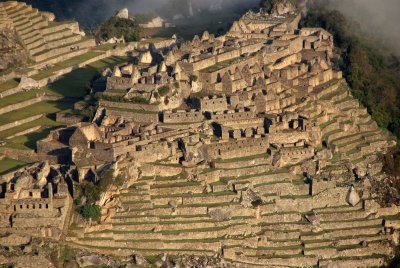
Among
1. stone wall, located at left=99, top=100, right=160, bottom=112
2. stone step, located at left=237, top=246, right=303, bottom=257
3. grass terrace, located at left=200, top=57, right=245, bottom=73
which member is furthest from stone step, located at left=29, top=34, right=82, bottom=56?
stone step, located at left=237, top=246, right=303, bottom=257

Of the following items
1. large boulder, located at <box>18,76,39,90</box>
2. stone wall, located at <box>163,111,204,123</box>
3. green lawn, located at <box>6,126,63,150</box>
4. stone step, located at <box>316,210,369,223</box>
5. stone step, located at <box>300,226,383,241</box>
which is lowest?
stone step, located at <box>300,226,383,241</box>

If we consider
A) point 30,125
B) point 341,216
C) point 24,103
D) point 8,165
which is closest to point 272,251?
point 341,216

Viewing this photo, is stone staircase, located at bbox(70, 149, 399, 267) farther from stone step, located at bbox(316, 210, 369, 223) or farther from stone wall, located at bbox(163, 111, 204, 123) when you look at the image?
stone wall, located at bbox(163, 111, 204, 123)

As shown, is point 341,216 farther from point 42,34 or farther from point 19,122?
point 42,34

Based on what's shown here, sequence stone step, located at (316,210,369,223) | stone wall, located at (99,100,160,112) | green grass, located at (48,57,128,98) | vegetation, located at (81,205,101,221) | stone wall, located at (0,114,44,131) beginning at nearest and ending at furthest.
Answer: vegetation, located at (81,205,101,221) → stone step, located at (316,210,369,223) → stone wall, located at (99,100,160,112) → stone wall, located at (0,114,44,131) → green grass, located at (48,57,128,98)

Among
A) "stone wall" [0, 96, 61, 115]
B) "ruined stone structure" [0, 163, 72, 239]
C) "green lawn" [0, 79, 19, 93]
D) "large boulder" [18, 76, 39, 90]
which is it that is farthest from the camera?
"large boulder" [18, 76, 39, 90]
